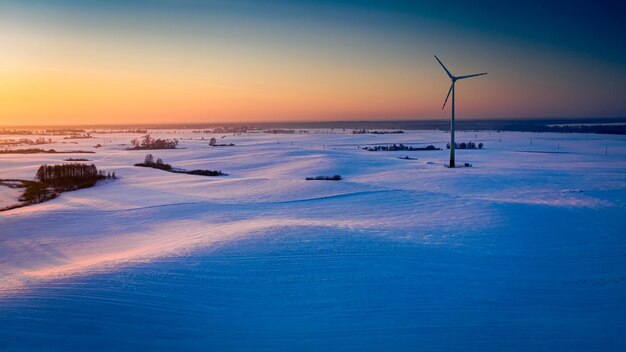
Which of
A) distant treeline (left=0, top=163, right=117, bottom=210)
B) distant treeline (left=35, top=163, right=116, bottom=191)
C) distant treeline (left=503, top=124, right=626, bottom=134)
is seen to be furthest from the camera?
distant treeline (left=503, top=124, right=626, bottom=134)

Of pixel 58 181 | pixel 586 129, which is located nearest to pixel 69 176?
pixel 58 181

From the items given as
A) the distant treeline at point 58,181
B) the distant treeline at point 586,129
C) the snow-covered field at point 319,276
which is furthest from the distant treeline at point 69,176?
the distant treeline at point 586,129

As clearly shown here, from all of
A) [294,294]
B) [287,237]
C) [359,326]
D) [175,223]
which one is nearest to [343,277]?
[294,294]

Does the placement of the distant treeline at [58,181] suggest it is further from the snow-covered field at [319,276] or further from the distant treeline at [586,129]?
the distant treeline at [586,129]

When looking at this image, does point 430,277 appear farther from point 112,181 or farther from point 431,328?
point 112,181

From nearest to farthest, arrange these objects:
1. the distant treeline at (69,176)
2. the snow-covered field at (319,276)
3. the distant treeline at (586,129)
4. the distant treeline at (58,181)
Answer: the snow-covered field at (319,276)
the distant treeline at (58,181)
the distant treeline at (69,176)
the distant treeline at (586,129)

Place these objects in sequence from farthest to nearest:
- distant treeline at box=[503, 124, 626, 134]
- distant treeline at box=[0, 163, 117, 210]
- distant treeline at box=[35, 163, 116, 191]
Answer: distant treeline at box=[503, 124, 626, 134] < distant treeline at box=[35, 163, 116, 191] < distant treeline at box=[0, 163, 117, 210]

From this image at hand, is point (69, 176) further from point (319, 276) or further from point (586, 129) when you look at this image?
point (586, 129)

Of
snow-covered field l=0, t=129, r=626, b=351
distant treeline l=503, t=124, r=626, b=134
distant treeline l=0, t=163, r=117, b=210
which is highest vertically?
distant treeline l=503, t=124, r=626, b=134

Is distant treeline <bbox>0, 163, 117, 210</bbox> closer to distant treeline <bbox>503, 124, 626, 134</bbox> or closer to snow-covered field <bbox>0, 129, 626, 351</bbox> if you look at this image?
snow-covered field <bbox>0, 129, 626, 351</bbox>

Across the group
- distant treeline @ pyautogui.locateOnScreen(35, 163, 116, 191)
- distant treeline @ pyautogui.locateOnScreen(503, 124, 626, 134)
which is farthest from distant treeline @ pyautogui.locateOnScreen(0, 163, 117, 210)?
distant treeline @ pyautogui.locateOnScreen(503, 124, 626, 134)
